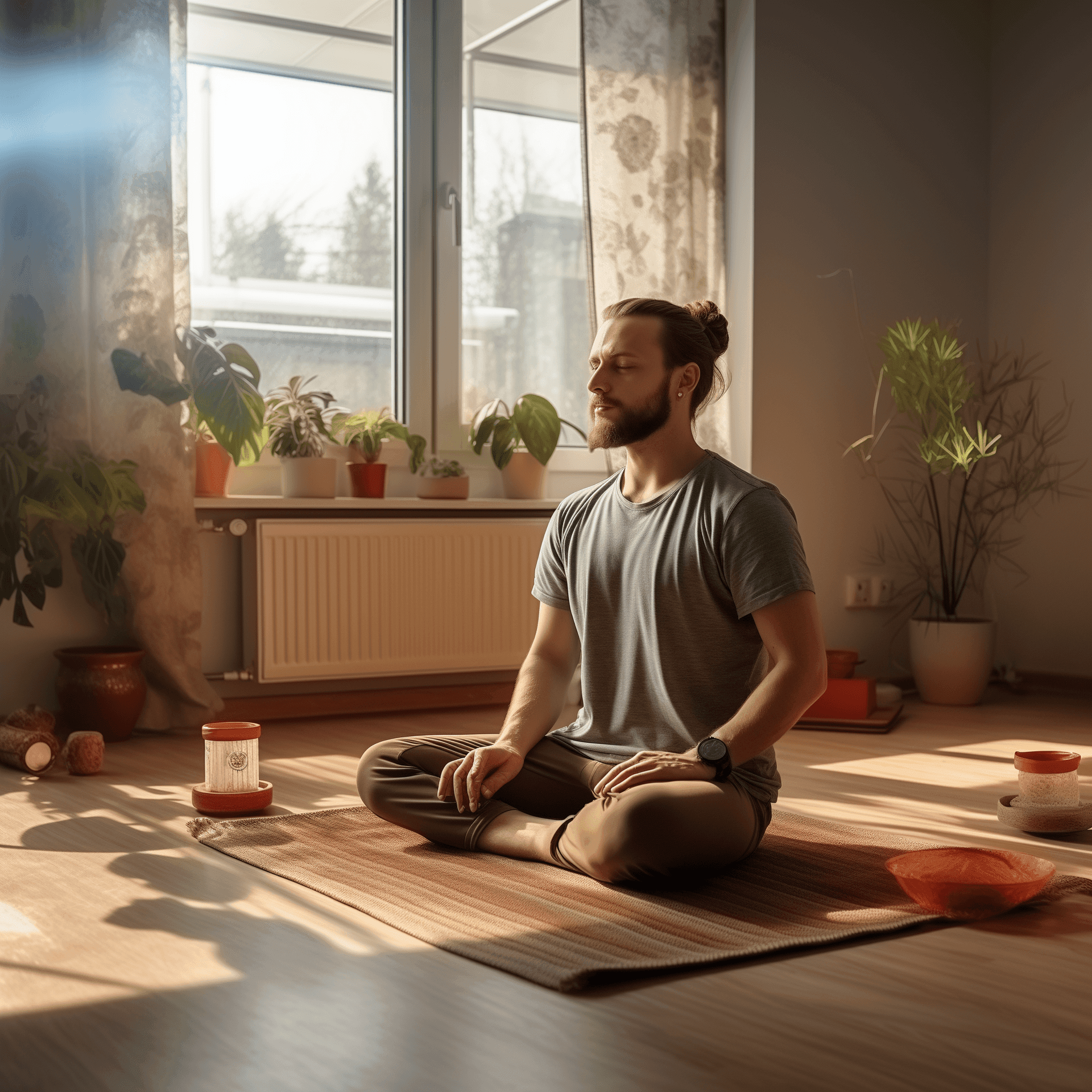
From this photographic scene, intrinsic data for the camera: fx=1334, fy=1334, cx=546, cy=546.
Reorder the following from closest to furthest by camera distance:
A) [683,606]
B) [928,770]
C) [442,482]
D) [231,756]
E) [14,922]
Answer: [14,922], [683,606], [231,756], [928,770], [442,482]

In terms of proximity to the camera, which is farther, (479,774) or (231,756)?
(231,756)

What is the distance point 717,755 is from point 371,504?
2.19 m

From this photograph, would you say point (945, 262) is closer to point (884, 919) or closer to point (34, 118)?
point (34, 118)

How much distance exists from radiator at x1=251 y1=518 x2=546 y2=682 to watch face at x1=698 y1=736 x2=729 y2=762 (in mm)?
2086

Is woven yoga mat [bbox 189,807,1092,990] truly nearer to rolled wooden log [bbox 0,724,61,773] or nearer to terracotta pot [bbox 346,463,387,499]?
rolled wooden log [bbox 0,724,61,773]

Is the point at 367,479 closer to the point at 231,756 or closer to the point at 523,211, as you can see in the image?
the point at 523,211

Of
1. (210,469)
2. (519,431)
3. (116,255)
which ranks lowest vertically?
(210,469)

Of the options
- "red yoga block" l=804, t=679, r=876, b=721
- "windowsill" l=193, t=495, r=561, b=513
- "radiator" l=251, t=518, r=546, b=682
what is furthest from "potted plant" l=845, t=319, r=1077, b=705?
"radiator" l=251, t=518, r=546, b=682

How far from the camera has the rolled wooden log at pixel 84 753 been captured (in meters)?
2.93

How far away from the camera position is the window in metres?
3.95

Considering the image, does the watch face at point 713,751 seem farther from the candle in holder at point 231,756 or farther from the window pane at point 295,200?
the window pane at point 295,200

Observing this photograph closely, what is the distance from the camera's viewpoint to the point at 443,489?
13.3ft

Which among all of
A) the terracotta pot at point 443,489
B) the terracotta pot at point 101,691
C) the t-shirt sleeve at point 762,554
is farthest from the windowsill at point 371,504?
the t-shirt sleeve at point 762,554

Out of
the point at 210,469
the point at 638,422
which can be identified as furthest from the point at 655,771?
the point at 210,469
